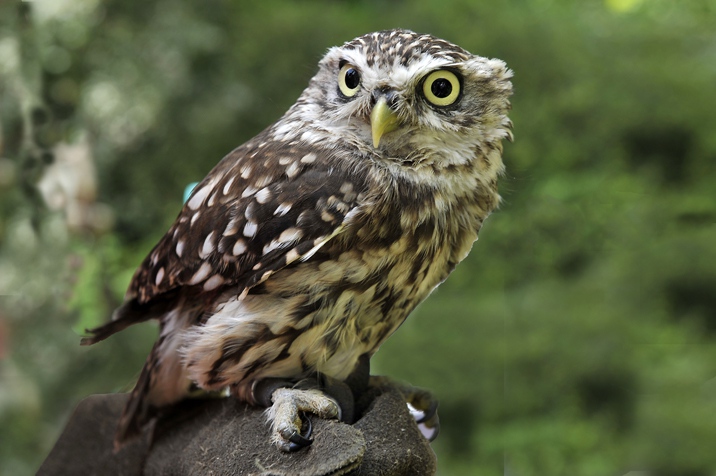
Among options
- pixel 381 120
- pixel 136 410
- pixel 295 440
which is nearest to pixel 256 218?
pixel 381 120

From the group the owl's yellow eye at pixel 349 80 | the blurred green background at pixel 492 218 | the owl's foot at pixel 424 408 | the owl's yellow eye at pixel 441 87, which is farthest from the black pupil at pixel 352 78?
the blurred green background at pixel 492 218

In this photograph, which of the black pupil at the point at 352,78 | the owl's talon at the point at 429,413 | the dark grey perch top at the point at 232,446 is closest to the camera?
the dark grey perch top at the point at 232,446

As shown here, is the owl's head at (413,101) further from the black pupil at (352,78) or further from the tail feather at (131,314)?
the tail feather at (131,314)

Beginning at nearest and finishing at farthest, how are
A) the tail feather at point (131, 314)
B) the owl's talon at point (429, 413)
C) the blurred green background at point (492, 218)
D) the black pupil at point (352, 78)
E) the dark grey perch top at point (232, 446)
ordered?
the dark grey perch top at point (232, 446), the black pupil at point (352, 78), the tail feather at point (131, 314), the owl's talon at point (429, 413), the blurred green background at point (492, 218)

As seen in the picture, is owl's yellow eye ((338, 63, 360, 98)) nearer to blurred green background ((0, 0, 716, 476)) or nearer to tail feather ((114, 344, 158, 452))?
tail feather ((114, 344, 158, 452))

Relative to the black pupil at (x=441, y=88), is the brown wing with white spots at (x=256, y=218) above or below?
below

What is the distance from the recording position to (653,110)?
4.93 metres

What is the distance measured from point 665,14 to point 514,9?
1452 millimetres

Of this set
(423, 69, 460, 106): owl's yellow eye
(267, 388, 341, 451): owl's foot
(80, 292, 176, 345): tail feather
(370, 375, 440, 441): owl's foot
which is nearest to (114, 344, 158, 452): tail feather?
(80, 292, 176, 345): tail feather

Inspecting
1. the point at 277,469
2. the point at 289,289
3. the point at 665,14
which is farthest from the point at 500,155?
the point at 665,14

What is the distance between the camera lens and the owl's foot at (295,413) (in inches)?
50.4

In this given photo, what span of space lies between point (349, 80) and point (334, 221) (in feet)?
0.96

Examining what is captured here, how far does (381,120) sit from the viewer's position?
128 centimetres

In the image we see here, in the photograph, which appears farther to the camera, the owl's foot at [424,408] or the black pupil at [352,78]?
the owl's foot at [424,408]
